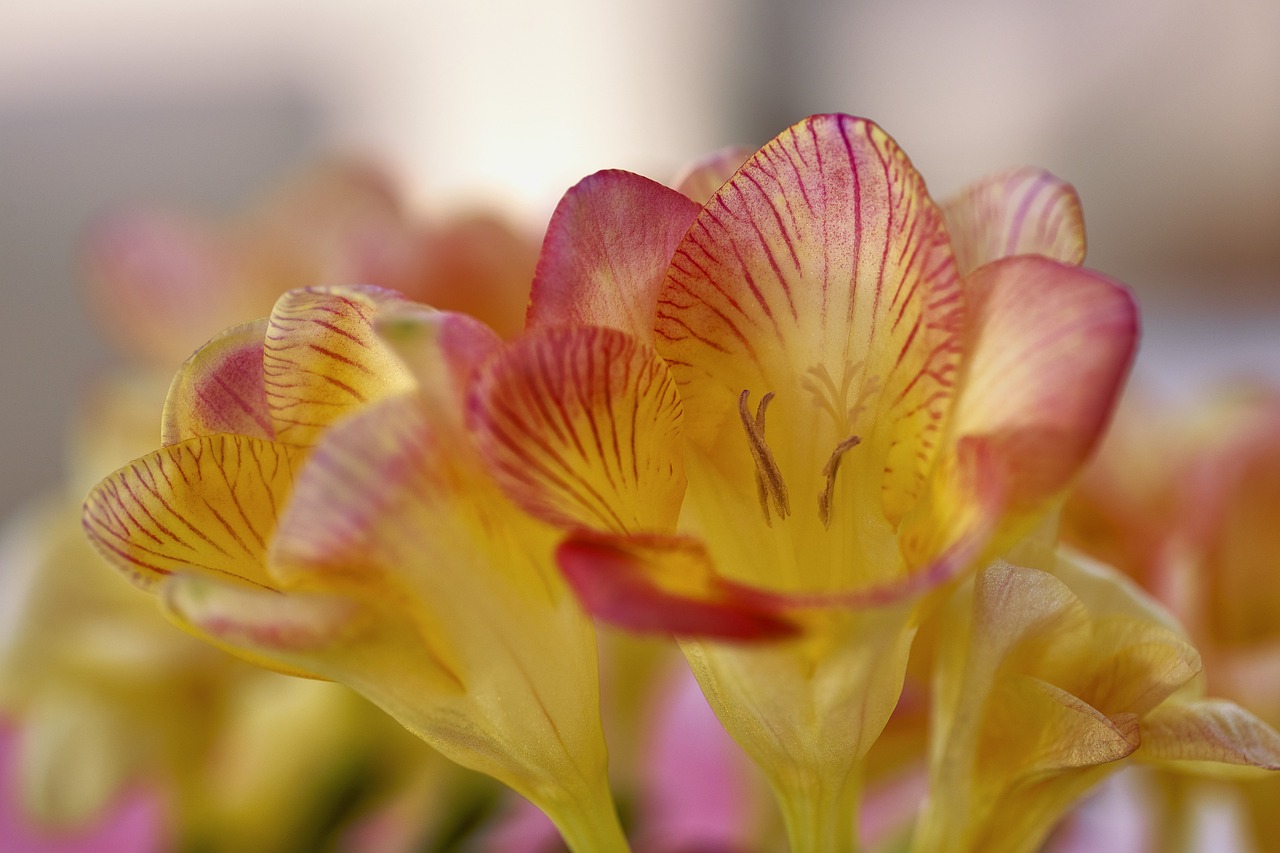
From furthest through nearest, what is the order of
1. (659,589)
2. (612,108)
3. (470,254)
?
1. (612,108)
2. (470,254)
3. (659,589)

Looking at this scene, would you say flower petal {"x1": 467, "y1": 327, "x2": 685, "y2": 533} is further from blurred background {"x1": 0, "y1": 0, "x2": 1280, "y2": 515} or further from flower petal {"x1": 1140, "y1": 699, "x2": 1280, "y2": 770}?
blurred background {"x1": 0, "y1": 0, "x2": 1280, "y2": 515}

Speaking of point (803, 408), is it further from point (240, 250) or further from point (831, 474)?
point (240, 250)

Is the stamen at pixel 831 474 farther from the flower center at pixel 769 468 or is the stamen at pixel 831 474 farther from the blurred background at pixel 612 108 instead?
the blurred background at pixel 612 108

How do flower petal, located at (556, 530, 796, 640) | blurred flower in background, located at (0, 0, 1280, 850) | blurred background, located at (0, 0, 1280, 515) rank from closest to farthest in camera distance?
flower petal, located at (556, 530, 796, 640) < blurred flower in background, located at (0, 0, 1280, 850) < blurred background, located at (0, 0, 1280, 515)

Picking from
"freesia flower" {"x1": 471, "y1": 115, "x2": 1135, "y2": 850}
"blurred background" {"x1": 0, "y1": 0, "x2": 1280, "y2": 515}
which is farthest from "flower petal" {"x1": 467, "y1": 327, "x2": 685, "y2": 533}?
"blurred background" {"x1": 0, "y1": 0, "x2": 1280, "y2": 515}

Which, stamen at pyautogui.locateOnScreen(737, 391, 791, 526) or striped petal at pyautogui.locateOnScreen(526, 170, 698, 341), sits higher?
striped petal at pyautogui.locateOnScreen(526, 170, 698, 341)

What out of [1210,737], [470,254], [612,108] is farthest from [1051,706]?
[612,108]

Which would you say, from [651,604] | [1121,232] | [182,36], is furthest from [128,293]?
[1121,232]

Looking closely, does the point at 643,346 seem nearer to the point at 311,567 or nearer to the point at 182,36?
the point at 311,567
